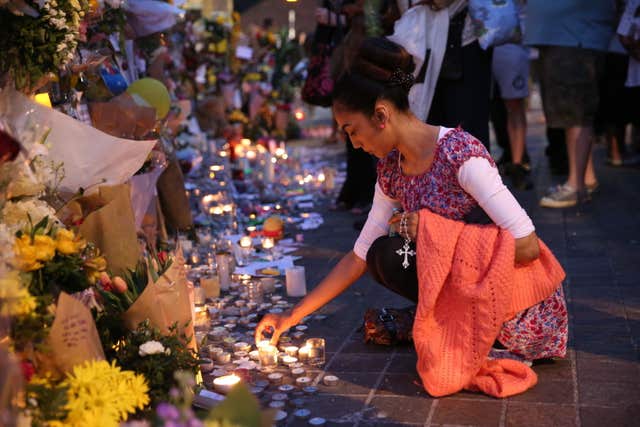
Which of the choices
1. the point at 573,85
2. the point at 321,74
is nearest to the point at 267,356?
the point at 321,74

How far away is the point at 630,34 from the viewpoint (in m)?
6.37

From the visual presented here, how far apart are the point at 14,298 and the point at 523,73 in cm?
639

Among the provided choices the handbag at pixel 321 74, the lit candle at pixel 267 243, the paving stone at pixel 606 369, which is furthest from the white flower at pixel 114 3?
the paving stone at pixel 606 369

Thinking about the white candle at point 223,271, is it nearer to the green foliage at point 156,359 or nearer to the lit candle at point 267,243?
the lit candle at point 267,243

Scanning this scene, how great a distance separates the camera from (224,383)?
10.6 feet

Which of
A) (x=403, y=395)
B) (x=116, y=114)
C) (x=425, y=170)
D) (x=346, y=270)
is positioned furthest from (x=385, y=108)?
(x=116, y=114)

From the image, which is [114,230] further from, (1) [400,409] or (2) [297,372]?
(1) [400,409]

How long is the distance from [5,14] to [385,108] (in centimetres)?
137

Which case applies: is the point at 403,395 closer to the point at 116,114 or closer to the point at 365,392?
the point at 365,392

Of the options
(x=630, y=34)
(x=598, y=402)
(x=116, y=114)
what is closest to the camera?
(x=598, y=402)

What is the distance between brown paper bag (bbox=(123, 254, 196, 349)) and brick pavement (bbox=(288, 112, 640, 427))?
52 centimetres

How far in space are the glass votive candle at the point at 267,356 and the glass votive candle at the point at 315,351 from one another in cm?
14

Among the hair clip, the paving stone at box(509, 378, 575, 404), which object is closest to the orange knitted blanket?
the paving stone at box(509, 378, 575, 404)

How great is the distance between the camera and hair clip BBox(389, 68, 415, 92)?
127 inches
